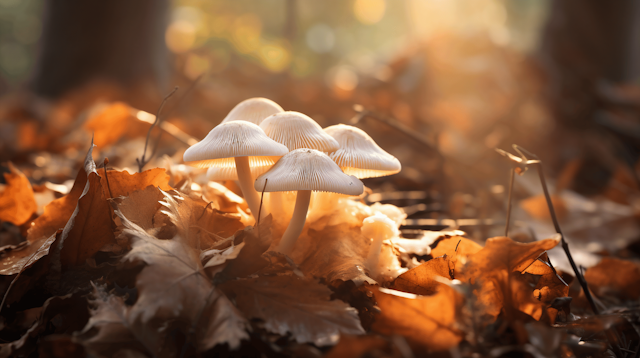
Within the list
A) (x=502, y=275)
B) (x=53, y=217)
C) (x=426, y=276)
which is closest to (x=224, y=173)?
(x=53, y=217)

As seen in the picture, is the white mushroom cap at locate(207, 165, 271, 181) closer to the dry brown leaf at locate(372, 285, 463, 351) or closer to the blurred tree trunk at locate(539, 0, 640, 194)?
the dry brown leaf at locate(372, 285, 463, 351)

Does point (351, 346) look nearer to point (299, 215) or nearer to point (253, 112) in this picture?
point (299, 215)

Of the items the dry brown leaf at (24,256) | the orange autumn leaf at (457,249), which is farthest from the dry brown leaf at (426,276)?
the dry brown leaf at (24,256)

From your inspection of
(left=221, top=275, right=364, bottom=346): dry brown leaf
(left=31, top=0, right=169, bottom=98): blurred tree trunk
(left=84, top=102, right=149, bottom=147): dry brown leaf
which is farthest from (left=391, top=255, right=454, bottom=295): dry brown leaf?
(left=31, top=0, right=169, bottom=98): blurred tree trunk

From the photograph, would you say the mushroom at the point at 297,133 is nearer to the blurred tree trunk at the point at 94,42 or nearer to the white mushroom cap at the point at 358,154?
the white mushroom cap at the point at 358,154

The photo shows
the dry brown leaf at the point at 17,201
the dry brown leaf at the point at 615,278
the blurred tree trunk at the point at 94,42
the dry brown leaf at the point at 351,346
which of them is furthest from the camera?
the blurred tree trunk at the point at 94,42

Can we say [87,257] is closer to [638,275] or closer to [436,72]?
[638,275]
